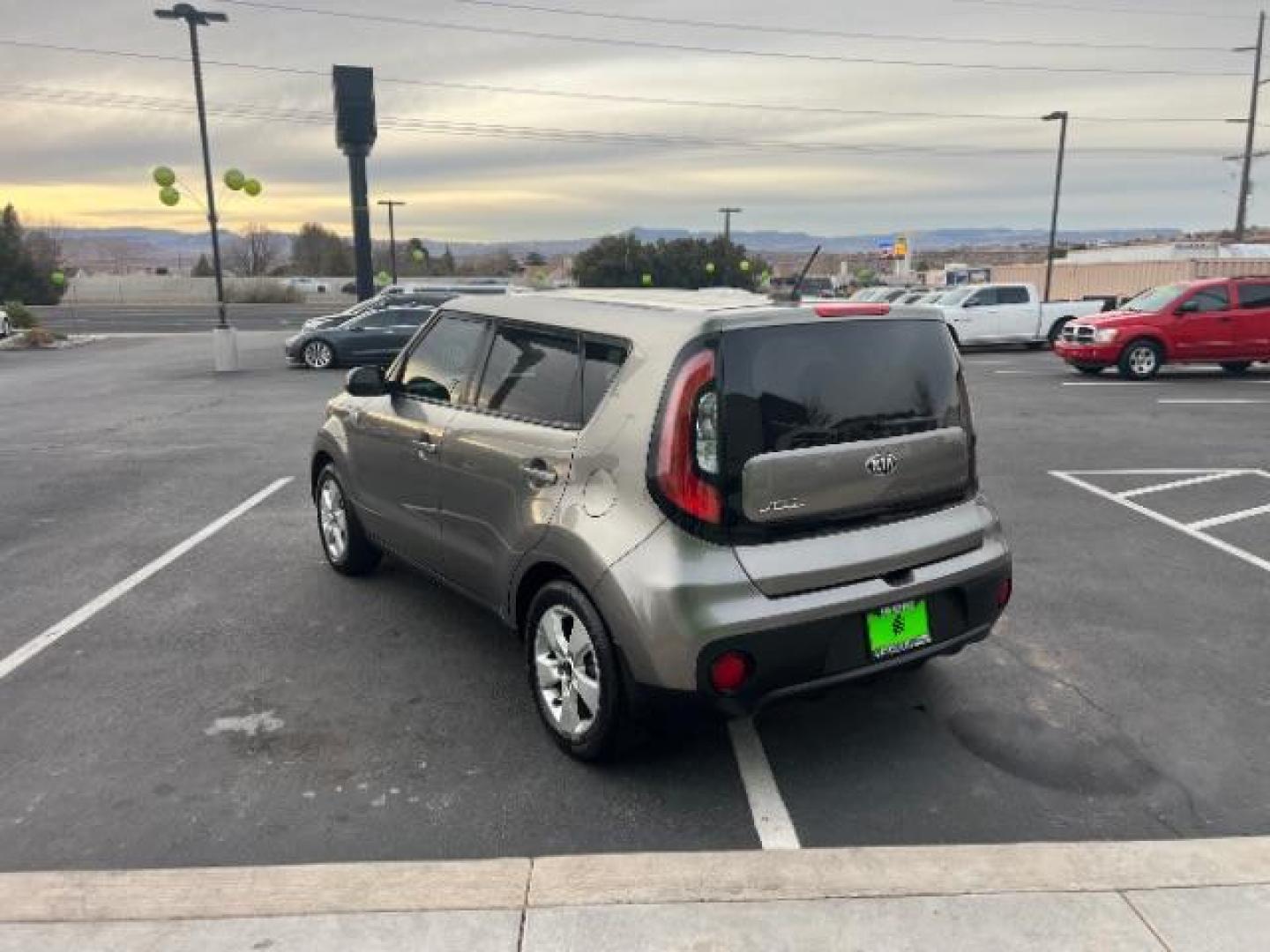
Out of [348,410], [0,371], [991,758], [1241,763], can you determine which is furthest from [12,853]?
[0,371]

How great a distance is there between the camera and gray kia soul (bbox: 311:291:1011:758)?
10.1 feet

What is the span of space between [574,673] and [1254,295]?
56.5ft

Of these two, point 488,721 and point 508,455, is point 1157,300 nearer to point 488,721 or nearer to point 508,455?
point 508,455

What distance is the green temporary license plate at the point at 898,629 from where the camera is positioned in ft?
10.8

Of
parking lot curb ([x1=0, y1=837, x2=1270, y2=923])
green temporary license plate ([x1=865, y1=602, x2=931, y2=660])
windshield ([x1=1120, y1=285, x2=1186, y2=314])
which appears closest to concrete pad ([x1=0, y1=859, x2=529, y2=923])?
parking lot curb ([x1=0, y1=837, x2=1270, y2=923])

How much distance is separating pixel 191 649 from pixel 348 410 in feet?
4.90

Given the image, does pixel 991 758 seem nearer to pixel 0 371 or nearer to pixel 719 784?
pixel 719 784

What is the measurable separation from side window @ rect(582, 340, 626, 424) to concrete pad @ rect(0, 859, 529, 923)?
1.58 meters

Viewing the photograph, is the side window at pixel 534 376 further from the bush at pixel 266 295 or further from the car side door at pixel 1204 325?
the bush at pixel 266 295

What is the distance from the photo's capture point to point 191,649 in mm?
4645

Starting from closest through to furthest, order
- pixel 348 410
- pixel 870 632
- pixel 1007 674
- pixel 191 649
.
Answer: pixel 870 632 < pixel 1007 674 < pixel 191 649 < pixel 348 410

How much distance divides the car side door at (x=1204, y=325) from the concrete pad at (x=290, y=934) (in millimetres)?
17108

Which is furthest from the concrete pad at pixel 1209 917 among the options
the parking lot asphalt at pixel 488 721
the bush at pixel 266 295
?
the bush at pixel 266 295

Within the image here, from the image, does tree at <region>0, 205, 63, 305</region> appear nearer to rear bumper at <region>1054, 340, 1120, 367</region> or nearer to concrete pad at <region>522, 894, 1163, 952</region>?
rear bumper at <region>1054, 340, 1120, 367</region>
